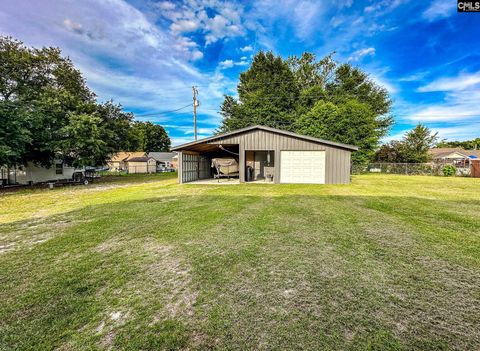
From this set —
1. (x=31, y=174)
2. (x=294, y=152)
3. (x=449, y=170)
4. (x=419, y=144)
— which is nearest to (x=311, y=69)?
(x=419, y=144)

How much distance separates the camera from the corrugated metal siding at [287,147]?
12.8 meters

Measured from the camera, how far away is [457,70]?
60.4 ft

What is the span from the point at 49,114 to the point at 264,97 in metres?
21.4

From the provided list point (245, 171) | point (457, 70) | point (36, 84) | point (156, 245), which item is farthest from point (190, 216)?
point (457, 70)

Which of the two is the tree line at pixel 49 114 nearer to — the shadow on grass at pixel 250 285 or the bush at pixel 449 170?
the shadow on grass at pixel 250 285

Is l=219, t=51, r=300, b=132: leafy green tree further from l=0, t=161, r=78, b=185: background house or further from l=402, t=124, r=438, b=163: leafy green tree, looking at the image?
l=0, t=161, r=78, b=185: background house

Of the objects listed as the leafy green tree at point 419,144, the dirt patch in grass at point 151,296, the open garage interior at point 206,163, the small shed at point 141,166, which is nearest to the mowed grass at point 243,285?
the dirt patch in grass at point 151,296

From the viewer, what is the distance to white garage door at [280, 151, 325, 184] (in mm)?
13086

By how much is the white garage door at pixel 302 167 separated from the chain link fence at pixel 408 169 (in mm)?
13086

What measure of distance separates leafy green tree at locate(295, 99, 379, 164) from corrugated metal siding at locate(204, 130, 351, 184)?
36.7ft

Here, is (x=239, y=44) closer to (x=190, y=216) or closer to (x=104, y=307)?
(x=190, y=216)

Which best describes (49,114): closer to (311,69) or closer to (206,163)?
(206,163)

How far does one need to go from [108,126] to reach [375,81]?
31.2 meters

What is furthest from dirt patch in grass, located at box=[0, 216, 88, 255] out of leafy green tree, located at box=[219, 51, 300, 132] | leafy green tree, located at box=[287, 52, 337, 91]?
leafy green tree, located at box=[287, 52, 337, 91]
